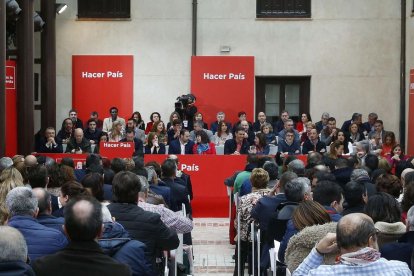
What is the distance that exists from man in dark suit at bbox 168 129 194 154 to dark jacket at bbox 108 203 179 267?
41.4 ft

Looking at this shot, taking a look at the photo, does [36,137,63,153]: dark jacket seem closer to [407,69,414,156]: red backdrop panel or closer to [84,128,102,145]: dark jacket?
[84,128,102,145]: dark jacket

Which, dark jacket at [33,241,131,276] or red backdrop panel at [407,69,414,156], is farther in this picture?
red backdrop panel at [407,69,414,156]

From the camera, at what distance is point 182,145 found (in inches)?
817

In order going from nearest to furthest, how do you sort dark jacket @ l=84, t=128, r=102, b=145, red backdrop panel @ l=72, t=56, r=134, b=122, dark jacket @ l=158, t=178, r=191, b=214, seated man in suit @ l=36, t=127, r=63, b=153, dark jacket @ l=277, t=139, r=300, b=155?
dark jacket @ l=158, t=178, r=191, b=214 < dark jacket @ l=277, t=139, r=300, b=155 < seated man in suit @ l=36, t=127, r=63, b=153 < dark jacket @ l=84, t=128, r=102, b=145 < red backdrop panel @ l=72, t=56, r=134, b=122

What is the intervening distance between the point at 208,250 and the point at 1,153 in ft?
18.0

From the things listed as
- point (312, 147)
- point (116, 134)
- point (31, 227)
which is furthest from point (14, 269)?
point (116, 134)

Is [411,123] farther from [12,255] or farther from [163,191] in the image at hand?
[12,255]

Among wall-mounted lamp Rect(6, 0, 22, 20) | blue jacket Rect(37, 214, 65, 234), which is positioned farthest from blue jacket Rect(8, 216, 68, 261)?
wall-mounted lamp Rect(6, 0, 22, 20)

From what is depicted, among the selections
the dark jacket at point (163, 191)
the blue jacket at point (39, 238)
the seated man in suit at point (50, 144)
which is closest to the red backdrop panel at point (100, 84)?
the seated man in suit at point (50, 144)

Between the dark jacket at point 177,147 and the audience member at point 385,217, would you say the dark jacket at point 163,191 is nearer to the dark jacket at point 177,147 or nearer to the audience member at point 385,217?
the audience member at point 385,217

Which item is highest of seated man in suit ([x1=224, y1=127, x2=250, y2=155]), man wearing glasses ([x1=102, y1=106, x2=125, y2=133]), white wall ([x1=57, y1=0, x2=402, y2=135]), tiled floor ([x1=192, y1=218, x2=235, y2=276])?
white wall ([x1=57, y1=0, x2=402, y2=135])

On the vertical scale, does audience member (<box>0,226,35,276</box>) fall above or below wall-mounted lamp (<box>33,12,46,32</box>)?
below

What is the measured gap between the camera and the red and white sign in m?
20.6

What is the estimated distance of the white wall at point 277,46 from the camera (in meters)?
27.6
